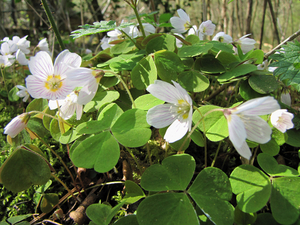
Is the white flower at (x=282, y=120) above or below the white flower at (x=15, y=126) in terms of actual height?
below

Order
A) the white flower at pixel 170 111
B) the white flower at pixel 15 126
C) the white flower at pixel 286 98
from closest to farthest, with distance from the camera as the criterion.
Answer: the white flower at pixel 170 111, the white flower at pixel 15 126, the white flower at pixel 286 98

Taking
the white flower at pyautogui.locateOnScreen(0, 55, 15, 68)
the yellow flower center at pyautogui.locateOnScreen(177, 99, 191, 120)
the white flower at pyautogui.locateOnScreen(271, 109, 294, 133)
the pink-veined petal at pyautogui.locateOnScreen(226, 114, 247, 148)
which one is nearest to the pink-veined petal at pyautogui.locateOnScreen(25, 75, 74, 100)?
the yellow flower center at pyautogui.locateOnScreen(177, 99, 191, 120)

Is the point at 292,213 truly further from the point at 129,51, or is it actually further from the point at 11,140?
the point at 11,140

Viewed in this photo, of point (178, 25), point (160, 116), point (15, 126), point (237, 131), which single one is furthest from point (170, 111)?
point (178, 25)

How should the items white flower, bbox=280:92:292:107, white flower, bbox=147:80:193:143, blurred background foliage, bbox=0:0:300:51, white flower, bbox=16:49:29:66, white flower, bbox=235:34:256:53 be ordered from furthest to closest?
blurred background foliage, bbox=0:0:300:51 < white flower, bbox=16:49:29:66 < white flower, bbox=235:34:256:53 < white flower, bbox=280:92:292:107 < white flower, bbox=147:80:193:143

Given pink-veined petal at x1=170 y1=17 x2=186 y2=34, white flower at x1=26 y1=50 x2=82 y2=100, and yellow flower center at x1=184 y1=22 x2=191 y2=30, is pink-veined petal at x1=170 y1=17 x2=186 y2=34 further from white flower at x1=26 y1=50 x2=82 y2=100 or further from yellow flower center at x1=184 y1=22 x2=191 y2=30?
white flower at x1=26 y1=50 x2=82 y2=100

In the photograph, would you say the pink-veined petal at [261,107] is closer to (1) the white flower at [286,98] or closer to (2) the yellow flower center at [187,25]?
(1) the white flower at [286,98]

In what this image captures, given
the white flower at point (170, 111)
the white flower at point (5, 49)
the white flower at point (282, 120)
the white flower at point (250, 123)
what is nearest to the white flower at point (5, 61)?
the white flower at point (5, 49)
